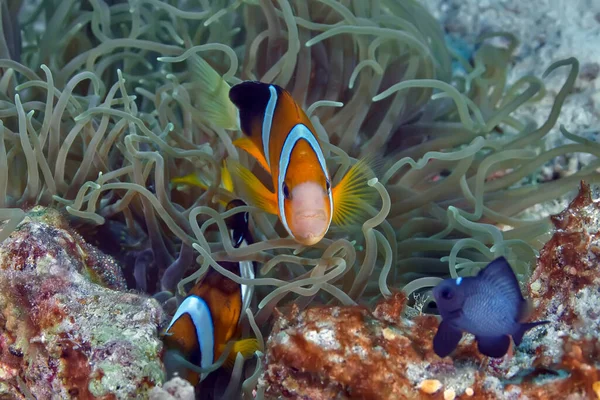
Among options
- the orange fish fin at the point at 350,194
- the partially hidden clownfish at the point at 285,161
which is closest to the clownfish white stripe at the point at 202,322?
the partially hidden clownfish at the point at 285,161

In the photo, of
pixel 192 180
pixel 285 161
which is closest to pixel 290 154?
pixel 285 161

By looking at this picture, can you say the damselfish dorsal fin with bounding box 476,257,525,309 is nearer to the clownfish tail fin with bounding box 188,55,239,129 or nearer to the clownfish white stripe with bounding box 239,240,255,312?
the clownfish white stripe with bounding box 239,240,255,312

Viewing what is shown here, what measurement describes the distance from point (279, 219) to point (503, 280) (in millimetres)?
815

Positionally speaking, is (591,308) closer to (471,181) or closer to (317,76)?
(471,181)

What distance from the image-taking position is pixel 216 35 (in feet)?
6.52

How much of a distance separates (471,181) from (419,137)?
0.28 m

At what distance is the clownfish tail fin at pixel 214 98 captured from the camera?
57.9 inches

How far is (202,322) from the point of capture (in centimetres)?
124

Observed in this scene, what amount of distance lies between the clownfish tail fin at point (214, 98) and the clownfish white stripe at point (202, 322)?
497 mm

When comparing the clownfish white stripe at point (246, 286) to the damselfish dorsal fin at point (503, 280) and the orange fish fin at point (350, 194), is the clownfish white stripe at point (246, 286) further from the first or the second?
the damselfish dorsal fin at point (503, 280)

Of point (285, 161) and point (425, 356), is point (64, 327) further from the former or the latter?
point (425, 356)

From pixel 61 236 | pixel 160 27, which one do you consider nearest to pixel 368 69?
→ pixel 160 27

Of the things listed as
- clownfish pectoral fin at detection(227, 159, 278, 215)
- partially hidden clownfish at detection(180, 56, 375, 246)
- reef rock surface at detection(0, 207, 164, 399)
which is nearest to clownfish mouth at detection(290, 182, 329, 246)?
partially hidden clownfish at detection(180, 56, 375, 246)

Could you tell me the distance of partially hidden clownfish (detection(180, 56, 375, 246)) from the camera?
107 cm
